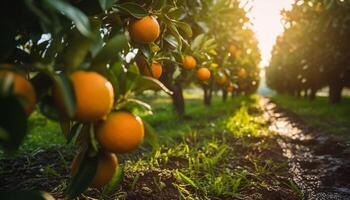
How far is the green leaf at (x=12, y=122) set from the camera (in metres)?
1.16

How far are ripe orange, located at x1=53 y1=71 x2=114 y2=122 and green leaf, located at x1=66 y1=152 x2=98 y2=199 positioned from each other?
26 cm

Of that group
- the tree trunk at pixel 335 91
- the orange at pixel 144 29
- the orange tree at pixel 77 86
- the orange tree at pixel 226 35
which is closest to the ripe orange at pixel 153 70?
the orange at pixel 144 29

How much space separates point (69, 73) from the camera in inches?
51.5

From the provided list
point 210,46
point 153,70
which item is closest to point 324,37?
point 210,46

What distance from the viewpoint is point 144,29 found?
76.0 inches

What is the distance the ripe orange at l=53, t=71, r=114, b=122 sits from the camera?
126cm

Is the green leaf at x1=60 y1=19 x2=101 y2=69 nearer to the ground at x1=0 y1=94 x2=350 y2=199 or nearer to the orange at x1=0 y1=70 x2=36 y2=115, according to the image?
the orange at x1=0 y1=70 x2=36 y2=115

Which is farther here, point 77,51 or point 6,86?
point 77,51

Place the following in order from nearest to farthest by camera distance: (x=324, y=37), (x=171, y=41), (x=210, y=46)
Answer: (x=171, y=41), (x=210, y=46), (x=324, y=37)

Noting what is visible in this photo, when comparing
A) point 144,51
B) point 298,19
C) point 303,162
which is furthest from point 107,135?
point 298,19

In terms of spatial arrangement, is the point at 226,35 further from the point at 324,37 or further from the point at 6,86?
the point at 6,86

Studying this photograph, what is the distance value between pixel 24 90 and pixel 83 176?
0.42 meters

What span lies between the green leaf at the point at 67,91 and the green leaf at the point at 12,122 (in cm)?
12

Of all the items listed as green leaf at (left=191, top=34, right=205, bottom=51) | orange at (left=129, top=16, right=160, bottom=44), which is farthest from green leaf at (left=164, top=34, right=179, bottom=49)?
green leaf at (left=191, top=34, right=205, bottom=51)
